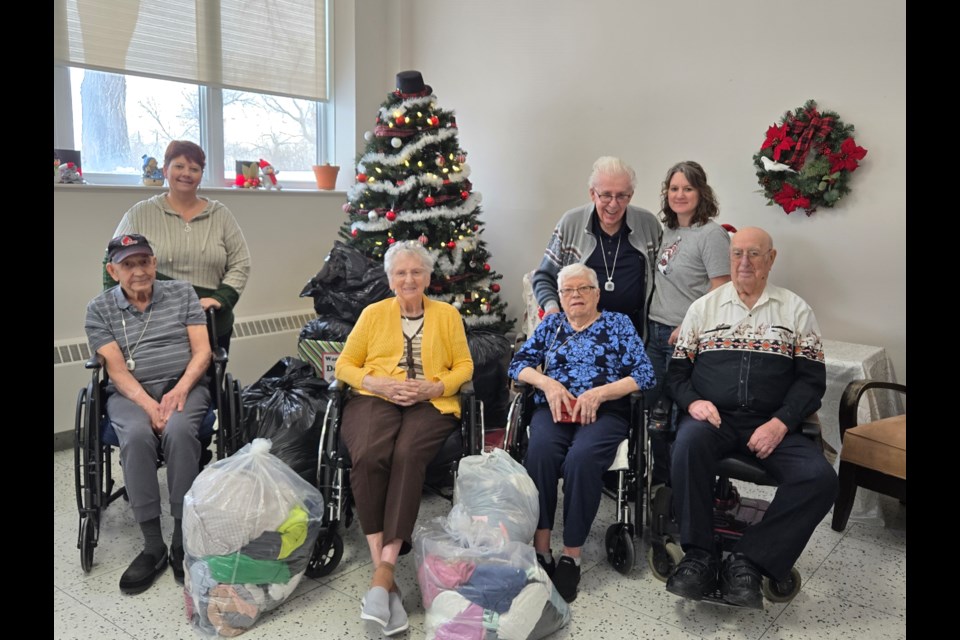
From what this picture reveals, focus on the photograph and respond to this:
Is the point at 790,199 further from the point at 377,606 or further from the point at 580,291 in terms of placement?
the point at 377,606

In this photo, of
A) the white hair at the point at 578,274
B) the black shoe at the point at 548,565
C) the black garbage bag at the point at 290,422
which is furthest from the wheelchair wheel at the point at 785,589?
the black garbage bag at the point at 290,422

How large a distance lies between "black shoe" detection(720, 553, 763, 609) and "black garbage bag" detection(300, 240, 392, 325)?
7.14 feet

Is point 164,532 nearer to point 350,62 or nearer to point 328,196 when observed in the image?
point 328,196

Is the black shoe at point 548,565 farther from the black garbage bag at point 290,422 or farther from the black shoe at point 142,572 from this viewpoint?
the black shoe at point 142,572

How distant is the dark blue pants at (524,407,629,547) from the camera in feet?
7.81

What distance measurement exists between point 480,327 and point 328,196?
4.94 ft

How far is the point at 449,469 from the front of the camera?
8.66 feet

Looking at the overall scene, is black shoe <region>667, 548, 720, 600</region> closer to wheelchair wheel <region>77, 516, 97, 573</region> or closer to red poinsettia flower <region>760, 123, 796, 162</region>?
wheelchair wheel <region>77, 516, 97, 573</region>

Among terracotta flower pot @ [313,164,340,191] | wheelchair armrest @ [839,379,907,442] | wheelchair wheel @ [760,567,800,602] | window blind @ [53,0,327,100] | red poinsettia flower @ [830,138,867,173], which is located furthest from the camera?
terracotta flower pot @ [313,164,340,191]

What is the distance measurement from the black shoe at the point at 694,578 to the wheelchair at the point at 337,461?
76 centimetres

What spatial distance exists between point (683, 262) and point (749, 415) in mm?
700

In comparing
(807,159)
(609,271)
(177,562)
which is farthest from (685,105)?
(177,562)

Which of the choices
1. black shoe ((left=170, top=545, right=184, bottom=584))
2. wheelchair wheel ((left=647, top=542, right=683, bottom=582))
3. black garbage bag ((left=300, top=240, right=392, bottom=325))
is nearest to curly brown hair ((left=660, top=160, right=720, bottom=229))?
wheelchair wheel ((left=647, top=542, right=683, bottom=582))
